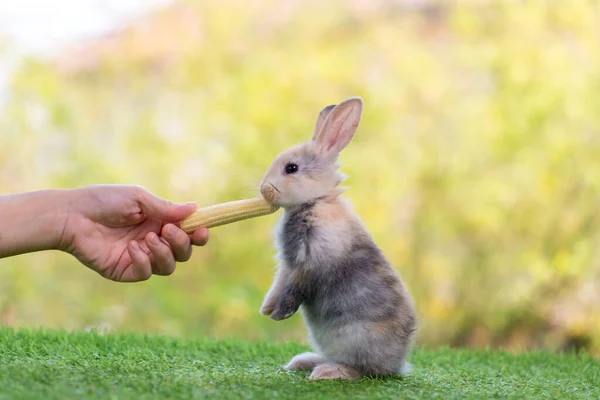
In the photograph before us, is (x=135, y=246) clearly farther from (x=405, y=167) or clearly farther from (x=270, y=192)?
(x=405, y=167)

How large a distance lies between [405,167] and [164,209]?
3.36m

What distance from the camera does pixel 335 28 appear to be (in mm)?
6441

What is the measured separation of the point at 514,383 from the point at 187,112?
402 cm

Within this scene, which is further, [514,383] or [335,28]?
[335,28]

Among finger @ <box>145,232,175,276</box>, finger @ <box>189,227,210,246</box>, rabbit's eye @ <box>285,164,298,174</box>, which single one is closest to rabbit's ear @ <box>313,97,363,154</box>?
rabbit's eye @ <box>285,164,298,174</box>

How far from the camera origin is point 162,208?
2.78 metres

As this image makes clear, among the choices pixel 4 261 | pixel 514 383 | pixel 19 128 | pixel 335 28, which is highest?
pixel 335 28

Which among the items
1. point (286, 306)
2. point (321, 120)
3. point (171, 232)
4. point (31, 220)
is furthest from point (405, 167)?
point (31, 220)

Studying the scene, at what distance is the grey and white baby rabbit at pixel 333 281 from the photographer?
250 centimetres

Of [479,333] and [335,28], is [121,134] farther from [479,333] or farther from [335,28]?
[479,333]

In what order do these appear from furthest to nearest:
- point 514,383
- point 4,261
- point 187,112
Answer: point 187,112 → point 4,261 → point 514,383

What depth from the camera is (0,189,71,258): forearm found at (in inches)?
102

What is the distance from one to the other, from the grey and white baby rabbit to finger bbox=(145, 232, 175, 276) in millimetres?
409

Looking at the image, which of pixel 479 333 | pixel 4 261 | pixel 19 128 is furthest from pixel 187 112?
pixel 479 333
